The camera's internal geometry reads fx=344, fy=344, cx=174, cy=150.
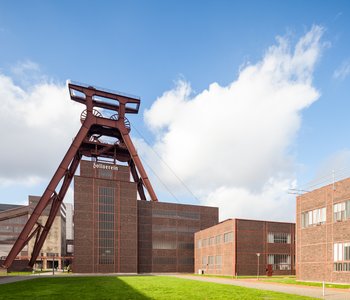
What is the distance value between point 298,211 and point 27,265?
2331 inches

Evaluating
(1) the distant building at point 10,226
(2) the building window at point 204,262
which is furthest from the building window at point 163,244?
(1) the distant building at point 10,226

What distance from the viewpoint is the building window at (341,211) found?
3200cm

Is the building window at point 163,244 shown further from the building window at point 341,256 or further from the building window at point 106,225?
the building window at point 341,256

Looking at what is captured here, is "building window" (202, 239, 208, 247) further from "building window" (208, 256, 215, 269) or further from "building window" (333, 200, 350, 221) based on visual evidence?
"building window" (333, 200, 350, 221)

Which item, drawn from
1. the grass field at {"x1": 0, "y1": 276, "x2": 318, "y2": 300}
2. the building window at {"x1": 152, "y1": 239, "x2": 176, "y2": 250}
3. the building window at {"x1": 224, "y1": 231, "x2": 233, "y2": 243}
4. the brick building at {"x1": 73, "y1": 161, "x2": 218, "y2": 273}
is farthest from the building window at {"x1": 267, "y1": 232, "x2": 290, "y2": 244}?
the grass field at {"x1": 0, "y1": 276, "x2": 318, "y2": 300}

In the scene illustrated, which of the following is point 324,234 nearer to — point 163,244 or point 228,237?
point 228,237

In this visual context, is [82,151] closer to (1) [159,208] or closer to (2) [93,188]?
(2) [93,188]

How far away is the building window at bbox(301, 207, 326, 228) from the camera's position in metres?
35.6

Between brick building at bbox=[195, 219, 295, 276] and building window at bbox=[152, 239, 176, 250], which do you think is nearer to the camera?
brick building at bbox=[195, 219, 295, 276]

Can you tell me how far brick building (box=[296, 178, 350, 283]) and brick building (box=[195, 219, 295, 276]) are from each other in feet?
53.0

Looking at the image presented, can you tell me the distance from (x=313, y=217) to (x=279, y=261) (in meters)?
23.1

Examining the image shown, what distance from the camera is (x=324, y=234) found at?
34.9 meters

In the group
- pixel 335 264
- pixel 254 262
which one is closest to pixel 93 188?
pixel 254 262

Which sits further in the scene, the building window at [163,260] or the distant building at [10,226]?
the distant building at [10,226]
